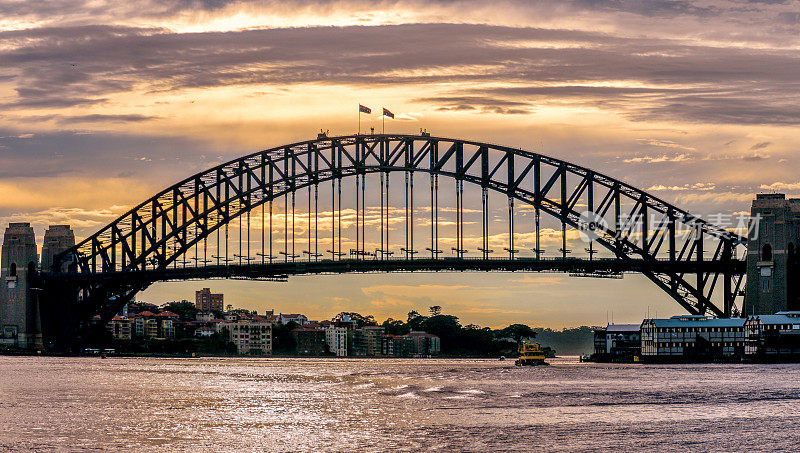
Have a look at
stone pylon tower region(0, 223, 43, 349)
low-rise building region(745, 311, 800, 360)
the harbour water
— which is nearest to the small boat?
low-rise building region(745, 311, 800, 360)

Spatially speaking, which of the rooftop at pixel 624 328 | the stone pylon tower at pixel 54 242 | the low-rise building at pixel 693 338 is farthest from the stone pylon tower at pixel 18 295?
the low-rise building at pixel 693 338

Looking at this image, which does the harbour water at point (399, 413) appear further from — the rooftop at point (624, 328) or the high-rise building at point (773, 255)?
the rooftop at point (624, 328)

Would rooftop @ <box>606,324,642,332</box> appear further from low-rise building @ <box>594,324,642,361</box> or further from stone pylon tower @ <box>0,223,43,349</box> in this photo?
stone pylon tower @ <box>0,223,43,349</box>

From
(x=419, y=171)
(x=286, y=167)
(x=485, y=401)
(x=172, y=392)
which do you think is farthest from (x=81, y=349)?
(x=485, y=401)

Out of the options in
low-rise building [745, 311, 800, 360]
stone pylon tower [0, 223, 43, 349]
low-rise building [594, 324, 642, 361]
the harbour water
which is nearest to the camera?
the harbour water

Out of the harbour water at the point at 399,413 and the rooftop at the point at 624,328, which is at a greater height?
the rooftop at the point at 624,328

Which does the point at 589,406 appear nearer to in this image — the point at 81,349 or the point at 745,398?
the point at 745,398
